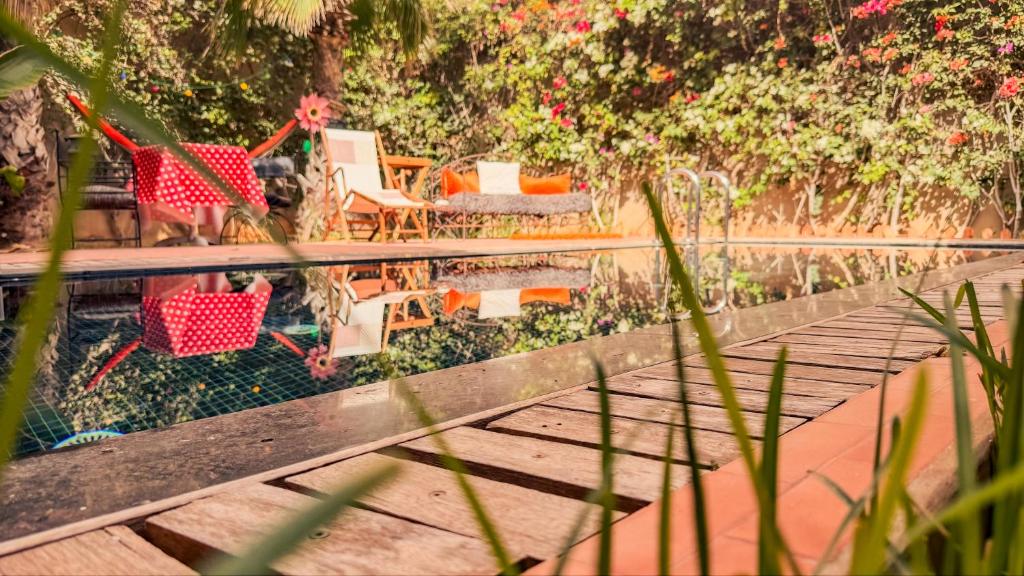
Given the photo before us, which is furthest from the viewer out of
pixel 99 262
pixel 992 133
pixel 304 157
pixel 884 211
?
pixel 304 157

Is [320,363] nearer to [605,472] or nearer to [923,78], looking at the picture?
[605,472]

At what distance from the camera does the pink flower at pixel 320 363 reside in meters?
2.03

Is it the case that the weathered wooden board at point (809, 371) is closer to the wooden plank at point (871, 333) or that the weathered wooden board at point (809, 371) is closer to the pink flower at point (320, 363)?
the wooden plank at point (871, 333)

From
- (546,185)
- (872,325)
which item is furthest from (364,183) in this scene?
(872,325)

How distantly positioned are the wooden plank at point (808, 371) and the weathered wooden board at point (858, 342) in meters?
0.23

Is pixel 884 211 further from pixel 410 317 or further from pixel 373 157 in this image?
pixel 410 317

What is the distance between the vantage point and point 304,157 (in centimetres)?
930

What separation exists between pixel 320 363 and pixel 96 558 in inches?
54.7

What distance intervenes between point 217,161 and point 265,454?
551cm

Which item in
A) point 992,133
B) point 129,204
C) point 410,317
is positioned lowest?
point 410,317

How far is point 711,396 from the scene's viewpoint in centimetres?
143

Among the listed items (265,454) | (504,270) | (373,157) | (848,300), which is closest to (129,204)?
(373,157)

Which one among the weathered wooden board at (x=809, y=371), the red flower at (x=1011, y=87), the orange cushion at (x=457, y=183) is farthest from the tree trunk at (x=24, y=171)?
the red flower at (x=1011, y=87)

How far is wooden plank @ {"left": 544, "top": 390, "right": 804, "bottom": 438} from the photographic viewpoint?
1.21 meters
